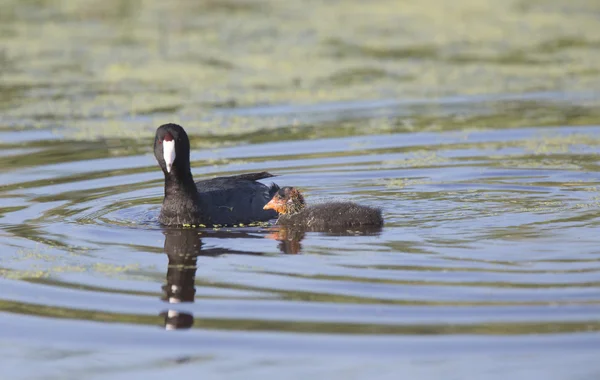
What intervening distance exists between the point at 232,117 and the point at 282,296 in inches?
261

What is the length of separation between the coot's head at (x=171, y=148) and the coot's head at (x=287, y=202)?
28.1 inches

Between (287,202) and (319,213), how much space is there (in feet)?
1.14

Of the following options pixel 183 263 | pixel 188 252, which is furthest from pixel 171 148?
pixel 183 263

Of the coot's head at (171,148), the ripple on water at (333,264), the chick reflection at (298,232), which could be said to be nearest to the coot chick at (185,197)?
the coot's head at (171,148)

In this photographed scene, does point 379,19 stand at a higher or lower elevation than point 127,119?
higher

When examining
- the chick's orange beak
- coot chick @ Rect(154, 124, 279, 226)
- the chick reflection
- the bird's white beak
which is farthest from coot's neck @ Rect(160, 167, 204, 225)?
the chick reflection

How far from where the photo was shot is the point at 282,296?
21.2ft

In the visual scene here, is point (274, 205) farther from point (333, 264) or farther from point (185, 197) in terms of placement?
point (333, 264)

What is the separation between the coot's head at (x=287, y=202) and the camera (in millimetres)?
8609

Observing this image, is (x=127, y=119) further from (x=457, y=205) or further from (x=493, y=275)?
(x=493, y=275)

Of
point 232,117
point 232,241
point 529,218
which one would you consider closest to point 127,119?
point 232,117

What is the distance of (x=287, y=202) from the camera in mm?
8617

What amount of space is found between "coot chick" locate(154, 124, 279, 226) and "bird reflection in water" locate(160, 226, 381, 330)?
0.15 m

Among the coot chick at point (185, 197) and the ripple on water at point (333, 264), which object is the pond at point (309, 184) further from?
the coot chick at point (185, 197)
